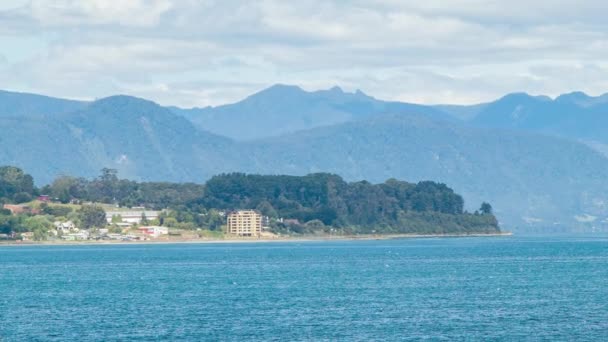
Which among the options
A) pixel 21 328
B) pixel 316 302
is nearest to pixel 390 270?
pixel 316 302

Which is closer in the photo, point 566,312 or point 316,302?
point 566,312

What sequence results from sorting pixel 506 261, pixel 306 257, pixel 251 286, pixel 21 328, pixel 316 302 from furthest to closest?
pixel 306 257 < pixel 506 261 < pixel 251 286 < pixel 316 302 < pixel 21 328

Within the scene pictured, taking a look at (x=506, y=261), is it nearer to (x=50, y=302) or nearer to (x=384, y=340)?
(x=50, y=302)

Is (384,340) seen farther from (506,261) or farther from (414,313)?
(506,261)

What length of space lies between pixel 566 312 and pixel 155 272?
6290cm

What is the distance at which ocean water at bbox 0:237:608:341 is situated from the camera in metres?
83.6

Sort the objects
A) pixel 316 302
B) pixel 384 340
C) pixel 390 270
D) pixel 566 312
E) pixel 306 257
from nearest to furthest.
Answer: pixel 384 340 < pixel 566 312 < pixel 316 302 < pixel 390 270 < pixel 306 257

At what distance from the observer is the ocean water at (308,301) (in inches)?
3290

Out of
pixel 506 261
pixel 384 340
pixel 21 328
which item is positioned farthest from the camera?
pixel 506 261

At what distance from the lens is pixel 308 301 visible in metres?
104

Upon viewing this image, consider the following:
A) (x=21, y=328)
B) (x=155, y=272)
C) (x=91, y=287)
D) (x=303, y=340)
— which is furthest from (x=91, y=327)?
(x=155, y=272)

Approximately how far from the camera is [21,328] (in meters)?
87.1

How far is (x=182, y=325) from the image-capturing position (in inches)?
3462

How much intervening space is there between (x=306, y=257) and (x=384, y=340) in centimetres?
10871
